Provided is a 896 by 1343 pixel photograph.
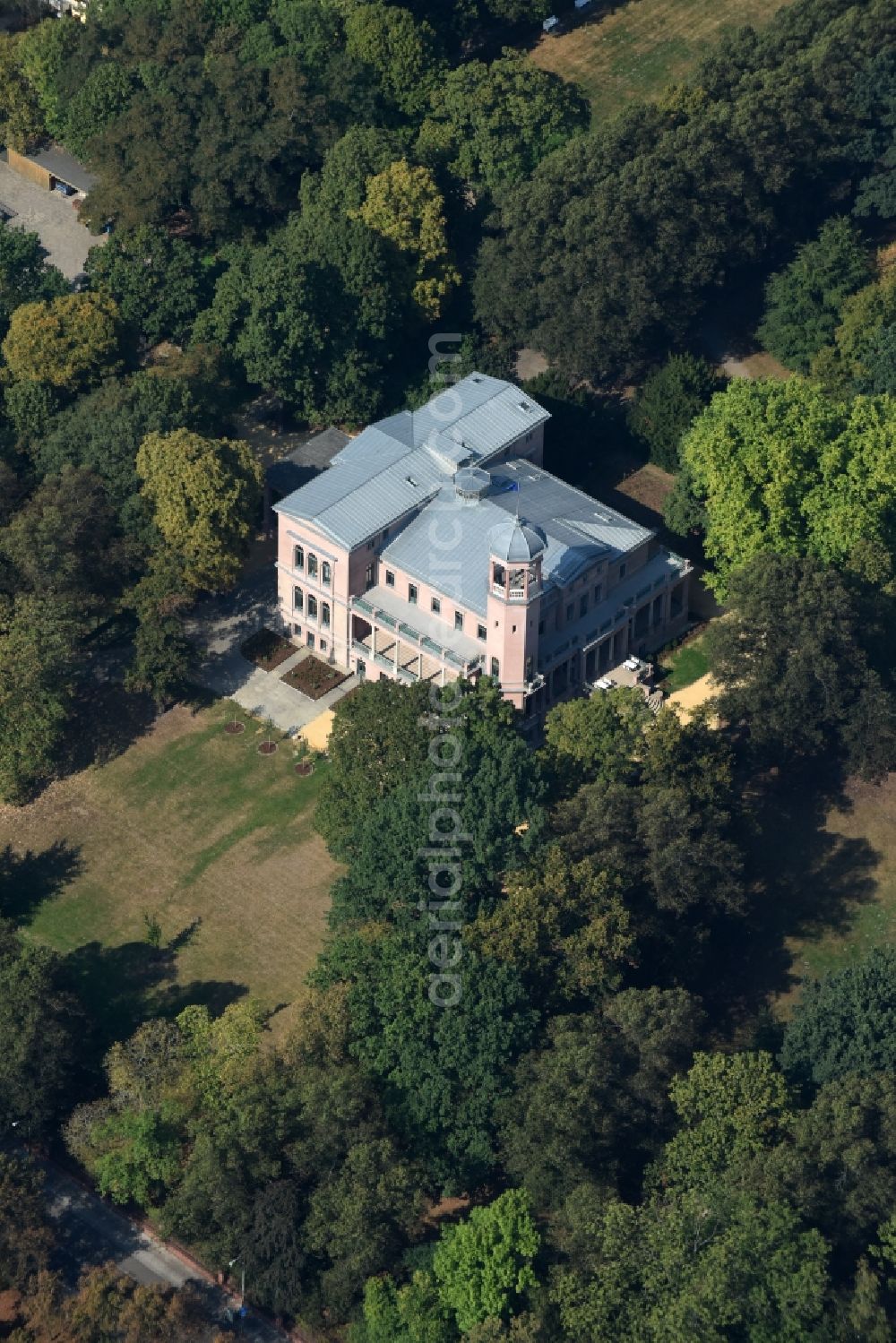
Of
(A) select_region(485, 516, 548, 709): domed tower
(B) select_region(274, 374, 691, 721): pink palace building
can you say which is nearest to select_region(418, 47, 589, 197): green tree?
(B) select_region(274, 374, 691, 721): pink palace building

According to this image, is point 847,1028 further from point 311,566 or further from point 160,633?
point 160,633

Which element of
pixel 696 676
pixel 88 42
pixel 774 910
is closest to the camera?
pixel 774 910

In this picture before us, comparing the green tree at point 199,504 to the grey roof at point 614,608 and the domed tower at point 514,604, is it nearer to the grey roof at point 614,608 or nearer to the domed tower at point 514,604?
the domed tower at point 514,604

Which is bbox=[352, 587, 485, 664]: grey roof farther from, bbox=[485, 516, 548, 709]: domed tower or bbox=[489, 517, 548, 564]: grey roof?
bbox=[489, 517, 548, 564]: grey roof

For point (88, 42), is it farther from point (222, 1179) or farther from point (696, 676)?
point (222, 1179)

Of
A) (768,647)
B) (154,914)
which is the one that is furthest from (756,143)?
(154,914)

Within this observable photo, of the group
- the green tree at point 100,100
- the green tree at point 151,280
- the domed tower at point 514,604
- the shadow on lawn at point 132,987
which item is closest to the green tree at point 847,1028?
the domed tower at point 514,604
